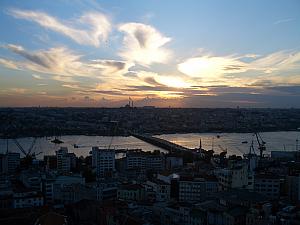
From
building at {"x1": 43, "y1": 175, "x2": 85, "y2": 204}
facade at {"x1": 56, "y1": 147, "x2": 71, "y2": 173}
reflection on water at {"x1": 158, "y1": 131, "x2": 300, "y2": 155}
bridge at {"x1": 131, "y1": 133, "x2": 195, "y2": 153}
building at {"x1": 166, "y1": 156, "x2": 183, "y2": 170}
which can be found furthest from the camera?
reflection on water at {"x1": 158, "y1": 131, "x2": 300, "y2": 155}

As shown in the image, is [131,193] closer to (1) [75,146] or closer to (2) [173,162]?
(2) [173,162]

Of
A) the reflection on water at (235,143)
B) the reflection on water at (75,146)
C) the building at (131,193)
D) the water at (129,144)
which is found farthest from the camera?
the reflection on water at (235,143)

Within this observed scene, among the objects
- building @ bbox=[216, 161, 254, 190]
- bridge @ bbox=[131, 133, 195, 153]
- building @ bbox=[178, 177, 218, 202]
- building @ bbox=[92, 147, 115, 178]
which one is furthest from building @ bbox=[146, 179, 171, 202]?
bridge @ bbox=[131, 133, 195, 153]

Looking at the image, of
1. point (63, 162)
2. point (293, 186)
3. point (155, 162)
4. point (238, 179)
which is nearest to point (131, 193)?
point (238, 179)

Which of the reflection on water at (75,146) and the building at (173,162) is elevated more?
the building at (173,162)

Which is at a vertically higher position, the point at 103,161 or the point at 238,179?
the point at 238,179

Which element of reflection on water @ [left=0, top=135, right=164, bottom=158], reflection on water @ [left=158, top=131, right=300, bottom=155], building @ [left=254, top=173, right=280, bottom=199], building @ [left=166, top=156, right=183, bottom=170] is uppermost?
building @ [left=254, top=173, right=280, bottom=199]

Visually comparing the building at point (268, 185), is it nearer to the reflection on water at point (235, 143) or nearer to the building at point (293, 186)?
the building at point (293, 186)

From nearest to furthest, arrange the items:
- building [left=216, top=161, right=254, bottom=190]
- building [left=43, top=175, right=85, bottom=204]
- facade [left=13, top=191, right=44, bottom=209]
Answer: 1. facade [left=13, top=191, right=44, bottom=209]
2. building [left=216, top=161, right=254, bottom=190]
3. building [left=43, top=175, right=85, bottom=204]

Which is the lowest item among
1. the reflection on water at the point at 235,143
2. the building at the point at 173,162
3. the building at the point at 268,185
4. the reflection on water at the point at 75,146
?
the reflection on water at the point at 75,146

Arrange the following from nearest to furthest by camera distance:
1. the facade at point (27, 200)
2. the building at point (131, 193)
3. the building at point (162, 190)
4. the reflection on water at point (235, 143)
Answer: the facade at point (27, 200) → the building at point (131, 193) → the building at point (162, 190) → the reflection on water at point (235, 143)

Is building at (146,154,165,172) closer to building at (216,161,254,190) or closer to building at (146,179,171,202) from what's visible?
building at (216,161,254,190)

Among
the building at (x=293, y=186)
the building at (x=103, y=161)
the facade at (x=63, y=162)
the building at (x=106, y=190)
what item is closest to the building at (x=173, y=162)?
the building at (x=103, y=161)
